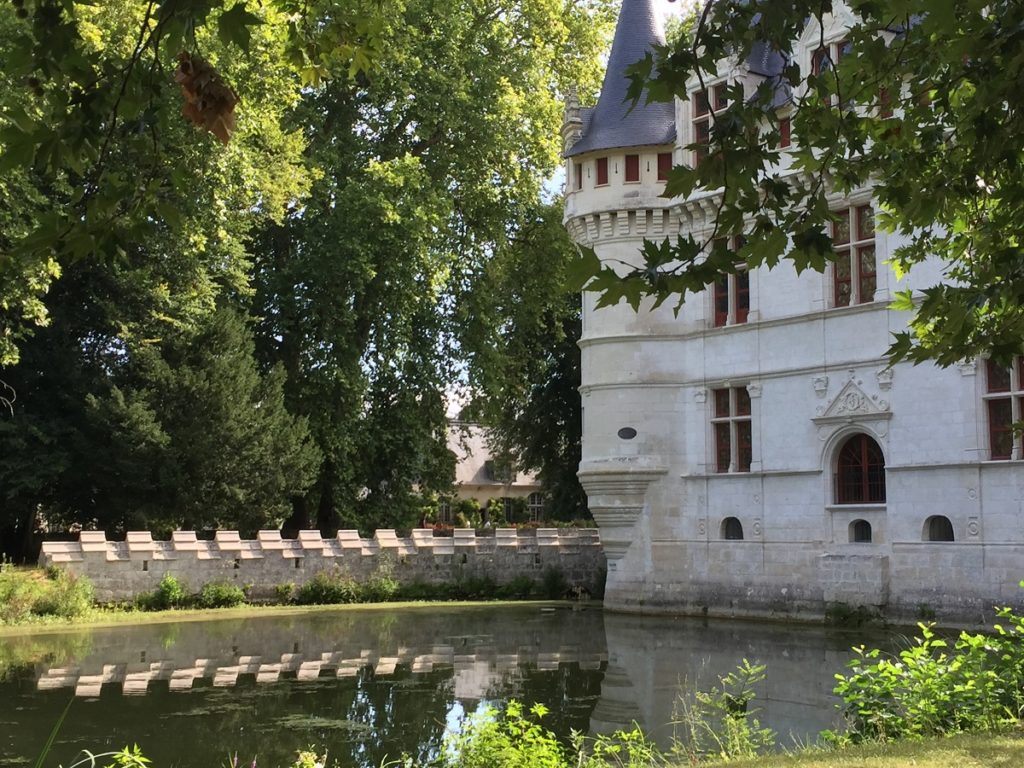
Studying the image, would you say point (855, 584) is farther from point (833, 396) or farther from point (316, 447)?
point (316, 447)

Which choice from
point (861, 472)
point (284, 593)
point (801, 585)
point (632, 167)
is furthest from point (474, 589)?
point (632, 167)

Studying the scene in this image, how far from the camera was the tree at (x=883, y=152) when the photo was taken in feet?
14.4

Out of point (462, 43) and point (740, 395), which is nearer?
point (740, 395)

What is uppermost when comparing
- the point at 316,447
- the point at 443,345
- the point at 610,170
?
the point at 610,170

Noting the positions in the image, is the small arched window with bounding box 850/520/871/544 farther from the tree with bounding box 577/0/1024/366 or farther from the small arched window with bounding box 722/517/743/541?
the tree with bounding box 577/0/1024/366

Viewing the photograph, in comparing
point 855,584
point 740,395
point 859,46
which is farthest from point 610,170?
point 859,46

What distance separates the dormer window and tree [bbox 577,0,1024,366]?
50.9ft

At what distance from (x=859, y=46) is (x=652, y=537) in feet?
55.7

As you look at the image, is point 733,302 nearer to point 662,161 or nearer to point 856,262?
point 856,262

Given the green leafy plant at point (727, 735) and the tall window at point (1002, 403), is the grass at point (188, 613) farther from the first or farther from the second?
the green leafy plant at point (727, 735)

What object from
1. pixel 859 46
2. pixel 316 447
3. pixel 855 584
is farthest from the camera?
pixel 316 447

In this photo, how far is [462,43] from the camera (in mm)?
28328

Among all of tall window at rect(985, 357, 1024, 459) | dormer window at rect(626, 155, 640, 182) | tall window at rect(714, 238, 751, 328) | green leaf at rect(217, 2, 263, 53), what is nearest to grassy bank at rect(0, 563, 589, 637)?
tall window at rect(714, 238, 751, 328)

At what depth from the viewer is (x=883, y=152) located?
6168 mm
